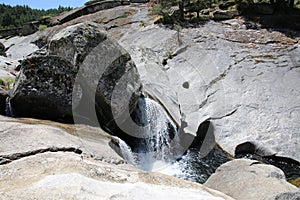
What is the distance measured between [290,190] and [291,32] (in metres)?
14.7

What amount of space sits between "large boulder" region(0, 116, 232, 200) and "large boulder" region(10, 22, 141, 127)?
2307 millimetres

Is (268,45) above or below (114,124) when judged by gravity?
above

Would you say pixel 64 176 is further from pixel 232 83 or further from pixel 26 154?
pixel 232 83

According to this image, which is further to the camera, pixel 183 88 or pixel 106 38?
pixel 183 88

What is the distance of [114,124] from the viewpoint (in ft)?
29.9

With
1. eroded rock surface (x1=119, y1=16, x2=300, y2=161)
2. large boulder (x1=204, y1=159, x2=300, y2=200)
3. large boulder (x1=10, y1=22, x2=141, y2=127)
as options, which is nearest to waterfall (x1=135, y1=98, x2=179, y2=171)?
eroded rock surface (x1=119, y1=16, x2=300, y2=161)

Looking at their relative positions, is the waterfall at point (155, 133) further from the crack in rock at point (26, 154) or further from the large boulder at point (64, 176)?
the crack in rock at point (26, 154)

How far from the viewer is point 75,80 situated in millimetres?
8133

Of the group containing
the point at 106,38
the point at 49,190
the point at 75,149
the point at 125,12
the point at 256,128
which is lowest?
the point at 256,128

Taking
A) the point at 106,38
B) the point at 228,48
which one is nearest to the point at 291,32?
the point at 228,48

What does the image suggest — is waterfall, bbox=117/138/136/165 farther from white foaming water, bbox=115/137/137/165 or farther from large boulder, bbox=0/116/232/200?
large boulder, bbox=0/116/232/200

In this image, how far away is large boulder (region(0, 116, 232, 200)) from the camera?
11.2 feet

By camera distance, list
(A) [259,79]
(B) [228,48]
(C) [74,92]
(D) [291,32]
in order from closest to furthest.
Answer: (C) [74,92], (A) [259,79], (B) [228,48], (D) [291,32]

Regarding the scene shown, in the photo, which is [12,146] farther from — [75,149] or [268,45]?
[268,45]
